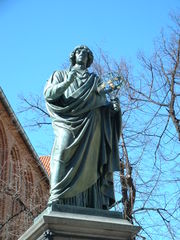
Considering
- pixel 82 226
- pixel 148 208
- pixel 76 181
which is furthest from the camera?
pixel 148 208

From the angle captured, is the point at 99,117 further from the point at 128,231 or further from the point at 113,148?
the point at 128,231

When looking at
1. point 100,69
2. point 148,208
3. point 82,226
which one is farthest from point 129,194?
point 82,226

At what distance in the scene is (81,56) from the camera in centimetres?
574

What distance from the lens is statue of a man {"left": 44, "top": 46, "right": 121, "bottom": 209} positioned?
4828mm

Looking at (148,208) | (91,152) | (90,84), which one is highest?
(148,208)

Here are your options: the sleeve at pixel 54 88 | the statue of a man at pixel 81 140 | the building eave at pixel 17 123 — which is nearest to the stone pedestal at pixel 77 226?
the statue of a man at pixel 81 140

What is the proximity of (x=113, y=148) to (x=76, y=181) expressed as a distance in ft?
2.38

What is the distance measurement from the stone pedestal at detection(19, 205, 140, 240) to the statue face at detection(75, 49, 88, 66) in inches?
77.5

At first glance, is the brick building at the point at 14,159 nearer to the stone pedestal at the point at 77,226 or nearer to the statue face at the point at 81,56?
the statue face at the point at 81,56

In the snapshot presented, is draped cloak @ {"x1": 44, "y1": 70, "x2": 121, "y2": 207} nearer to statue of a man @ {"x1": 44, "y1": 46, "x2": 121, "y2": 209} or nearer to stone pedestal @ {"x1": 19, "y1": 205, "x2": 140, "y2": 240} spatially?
statue of a man @ {"x1": 44, "y1": 46, "x2": 121, "y2": 209}

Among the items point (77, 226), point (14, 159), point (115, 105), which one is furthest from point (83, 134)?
point (14, 159)

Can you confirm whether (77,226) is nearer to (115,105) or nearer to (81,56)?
(115,105)

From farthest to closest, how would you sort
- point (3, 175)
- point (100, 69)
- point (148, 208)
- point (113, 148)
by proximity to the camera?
1. point (3, 175)
2. point (100, 69)
3. point (148, 208)
4. point (113, 148)

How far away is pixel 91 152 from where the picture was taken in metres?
5.08
